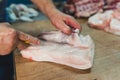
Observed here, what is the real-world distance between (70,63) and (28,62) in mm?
163

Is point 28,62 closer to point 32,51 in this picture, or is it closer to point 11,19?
point 32,51

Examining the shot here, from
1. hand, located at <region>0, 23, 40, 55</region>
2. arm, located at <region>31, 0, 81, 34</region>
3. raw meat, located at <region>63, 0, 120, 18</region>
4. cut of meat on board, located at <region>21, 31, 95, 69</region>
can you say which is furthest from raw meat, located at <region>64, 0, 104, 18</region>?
hand, located at <region>0, 23, 40, 55</region>

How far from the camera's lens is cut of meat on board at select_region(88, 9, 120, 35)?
1158 millimetres

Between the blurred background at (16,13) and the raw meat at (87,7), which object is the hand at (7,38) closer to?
the blurred background at (16,13)

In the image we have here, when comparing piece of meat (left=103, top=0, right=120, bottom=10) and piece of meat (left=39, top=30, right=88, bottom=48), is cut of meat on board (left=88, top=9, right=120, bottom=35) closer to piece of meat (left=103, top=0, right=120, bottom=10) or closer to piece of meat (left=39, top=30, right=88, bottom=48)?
piece of meat (left=103, top=0, right=120, bottom=10)

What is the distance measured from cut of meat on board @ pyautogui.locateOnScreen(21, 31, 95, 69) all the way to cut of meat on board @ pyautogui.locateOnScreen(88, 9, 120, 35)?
0.29 meters

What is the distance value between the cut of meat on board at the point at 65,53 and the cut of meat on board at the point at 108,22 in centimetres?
29

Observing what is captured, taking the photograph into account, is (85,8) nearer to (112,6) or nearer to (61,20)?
(112,6)

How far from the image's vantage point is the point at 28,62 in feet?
2.78

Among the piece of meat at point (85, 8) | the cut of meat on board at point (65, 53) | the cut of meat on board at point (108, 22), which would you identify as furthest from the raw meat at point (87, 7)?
the cut of meat on board at point (65, 53)

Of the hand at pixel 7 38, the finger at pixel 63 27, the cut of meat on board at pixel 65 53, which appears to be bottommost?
the cut of meat on board at pixel 65 53

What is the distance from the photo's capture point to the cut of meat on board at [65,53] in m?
0.81

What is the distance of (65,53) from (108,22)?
470 mm

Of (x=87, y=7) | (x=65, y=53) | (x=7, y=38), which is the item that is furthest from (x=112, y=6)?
(x=7, y=38)
